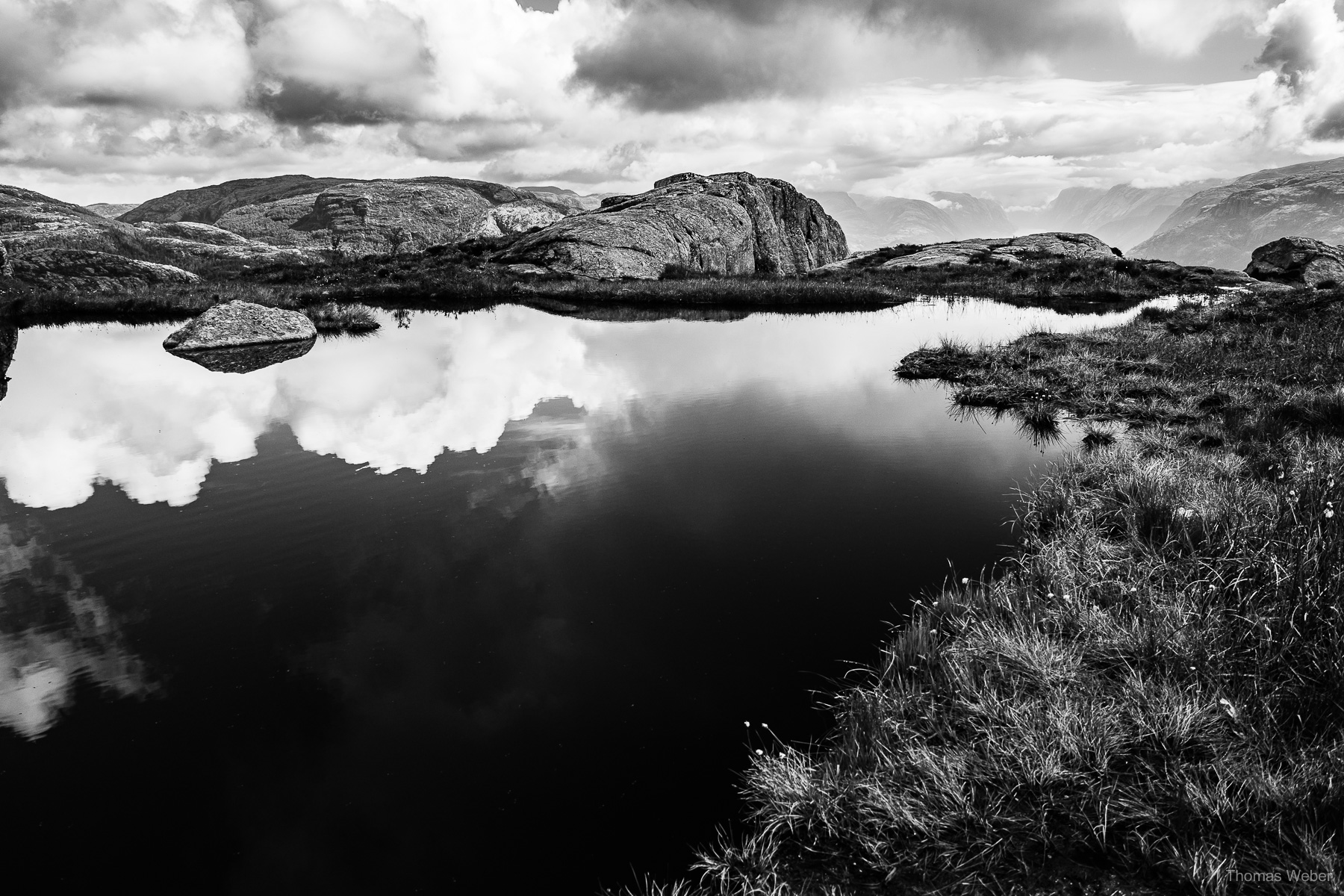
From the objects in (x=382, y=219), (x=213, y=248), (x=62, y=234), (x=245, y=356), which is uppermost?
(x=382, y=219)

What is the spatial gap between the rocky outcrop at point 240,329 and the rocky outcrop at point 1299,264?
66632 mm

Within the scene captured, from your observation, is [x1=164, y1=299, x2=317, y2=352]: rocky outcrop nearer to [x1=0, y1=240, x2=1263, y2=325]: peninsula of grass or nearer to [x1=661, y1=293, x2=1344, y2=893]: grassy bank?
[x1=0, y1=240, x2=1263, y2=325]: peninsula of grass

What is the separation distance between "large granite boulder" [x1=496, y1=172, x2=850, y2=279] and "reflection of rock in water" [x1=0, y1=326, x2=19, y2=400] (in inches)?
1138

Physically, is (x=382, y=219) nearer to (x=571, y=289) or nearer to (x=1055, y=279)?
(x=571, y=289)

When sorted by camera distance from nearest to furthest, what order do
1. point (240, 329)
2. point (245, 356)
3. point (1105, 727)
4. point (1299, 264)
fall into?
point (1105, 727) → point (245, 356) → point (240, 329) → point (1299, 264)

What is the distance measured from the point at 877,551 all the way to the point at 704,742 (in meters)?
3.81

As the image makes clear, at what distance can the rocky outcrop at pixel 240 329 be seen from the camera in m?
21.4

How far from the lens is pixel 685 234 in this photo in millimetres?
54344

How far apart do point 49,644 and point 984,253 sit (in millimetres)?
68242

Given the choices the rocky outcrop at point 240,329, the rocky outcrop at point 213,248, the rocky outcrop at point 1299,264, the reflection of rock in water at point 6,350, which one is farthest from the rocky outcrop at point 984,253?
the rocky outcrop at point 213,248

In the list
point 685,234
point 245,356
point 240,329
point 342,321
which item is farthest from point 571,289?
point 245,356

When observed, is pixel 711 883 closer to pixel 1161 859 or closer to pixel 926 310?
pixel 1161 859

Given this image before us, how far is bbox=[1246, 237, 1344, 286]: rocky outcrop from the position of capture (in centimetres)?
5325

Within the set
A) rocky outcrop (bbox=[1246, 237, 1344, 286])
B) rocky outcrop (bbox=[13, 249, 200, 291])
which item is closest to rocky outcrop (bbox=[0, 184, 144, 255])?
rocky outcrop (bbox=[13, 249, 200, 291])
